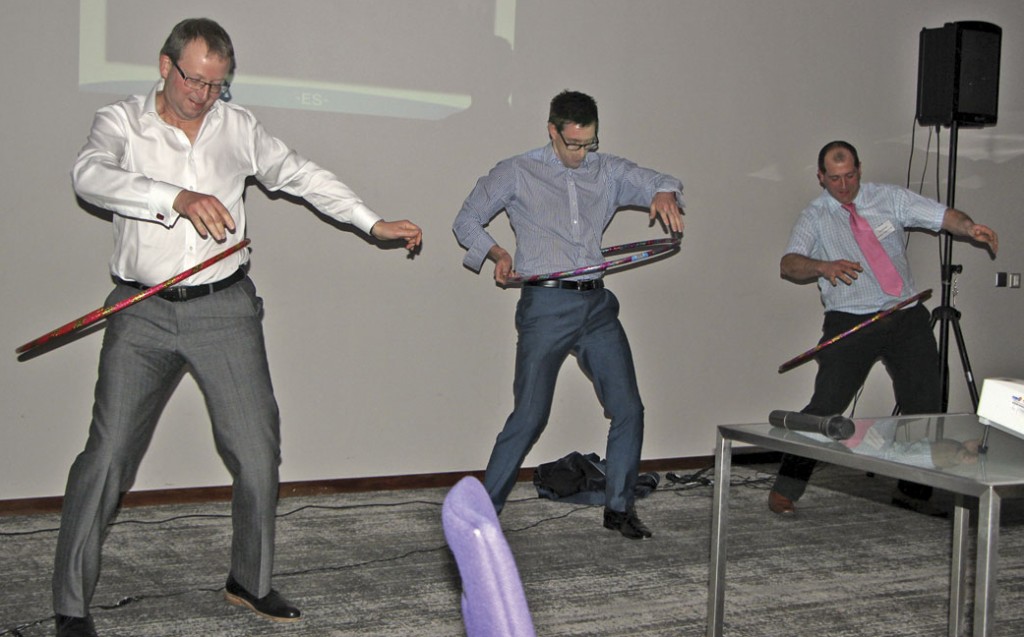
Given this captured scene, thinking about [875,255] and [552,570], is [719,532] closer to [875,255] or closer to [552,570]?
[552,570]

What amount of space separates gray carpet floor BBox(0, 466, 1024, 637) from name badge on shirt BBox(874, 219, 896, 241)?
132 centimetres

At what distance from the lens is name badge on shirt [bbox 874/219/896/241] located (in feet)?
16.0

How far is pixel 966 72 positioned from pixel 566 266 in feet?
9.76

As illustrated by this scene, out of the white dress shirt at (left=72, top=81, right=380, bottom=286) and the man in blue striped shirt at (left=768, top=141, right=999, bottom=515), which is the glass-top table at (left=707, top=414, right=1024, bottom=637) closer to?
the white dress shirt at (left=72, top=81, right=380, bottom=286)

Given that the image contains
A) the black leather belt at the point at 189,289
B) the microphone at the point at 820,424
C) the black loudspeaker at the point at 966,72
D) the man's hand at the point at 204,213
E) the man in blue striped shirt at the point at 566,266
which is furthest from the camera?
the black loudspeaker at the point at 966,72

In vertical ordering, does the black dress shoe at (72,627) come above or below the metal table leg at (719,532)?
below

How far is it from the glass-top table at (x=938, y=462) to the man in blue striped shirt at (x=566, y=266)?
1659 mm

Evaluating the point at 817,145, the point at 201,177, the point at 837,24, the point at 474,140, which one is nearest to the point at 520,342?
the point at 474,140

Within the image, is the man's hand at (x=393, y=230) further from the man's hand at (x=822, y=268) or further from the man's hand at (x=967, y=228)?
the man's hand at (x=967, y=228)

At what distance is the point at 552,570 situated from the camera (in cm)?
363

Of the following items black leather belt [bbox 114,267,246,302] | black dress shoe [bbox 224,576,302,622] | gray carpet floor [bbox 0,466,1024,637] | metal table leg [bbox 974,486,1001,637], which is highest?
black leather belt [bbox 114,267,246,302]

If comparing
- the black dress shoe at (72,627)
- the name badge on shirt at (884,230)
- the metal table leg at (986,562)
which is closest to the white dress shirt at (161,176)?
the black dress shoe at (72,627)

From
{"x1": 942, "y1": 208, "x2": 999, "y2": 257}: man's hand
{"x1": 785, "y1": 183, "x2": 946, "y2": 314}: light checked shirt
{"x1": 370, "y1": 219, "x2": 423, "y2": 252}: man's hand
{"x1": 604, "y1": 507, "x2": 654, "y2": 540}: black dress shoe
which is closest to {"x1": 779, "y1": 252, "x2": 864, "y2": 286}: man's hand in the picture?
{"x1": 785, "y1": 183, "x2": 946, "y2": 314}: light checked shirt

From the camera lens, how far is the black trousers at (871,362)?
463cm
